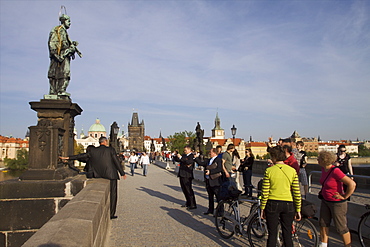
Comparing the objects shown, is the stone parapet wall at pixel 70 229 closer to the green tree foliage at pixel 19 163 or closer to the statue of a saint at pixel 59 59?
the statue of a saint at pixel 59 59

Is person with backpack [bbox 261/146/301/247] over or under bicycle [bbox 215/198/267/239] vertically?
over

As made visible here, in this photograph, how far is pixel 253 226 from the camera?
5.47m

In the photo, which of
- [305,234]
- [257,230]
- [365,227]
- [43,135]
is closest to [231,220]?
[257,230]

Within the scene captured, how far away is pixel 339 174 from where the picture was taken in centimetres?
474

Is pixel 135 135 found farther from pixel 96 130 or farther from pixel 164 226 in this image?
pixel 164 226

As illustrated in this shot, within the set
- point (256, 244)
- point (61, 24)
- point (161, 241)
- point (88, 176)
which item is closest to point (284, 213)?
point (256, 244)

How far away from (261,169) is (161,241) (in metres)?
18.0

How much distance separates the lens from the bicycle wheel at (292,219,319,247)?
15.9 feet

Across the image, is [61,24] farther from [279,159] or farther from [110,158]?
[279,159]

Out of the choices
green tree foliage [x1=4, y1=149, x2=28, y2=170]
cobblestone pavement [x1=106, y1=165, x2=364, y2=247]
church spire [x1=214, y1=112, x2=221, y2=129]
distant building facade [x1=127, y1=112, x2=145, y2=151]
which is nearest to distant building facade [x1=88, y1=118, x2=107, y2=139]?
distant building facade [x1=127, y1=112, x2=145, y2=151]

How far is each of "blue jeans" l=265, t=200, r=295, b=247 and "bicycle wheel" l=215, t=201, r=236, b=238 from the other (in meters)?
1.73

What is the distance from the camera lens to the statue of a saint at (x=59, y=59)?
841 cm

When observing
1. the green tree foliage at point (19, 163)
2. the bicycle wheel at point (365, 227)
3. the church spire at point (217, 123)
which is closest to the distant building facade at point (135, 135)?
the church spire at point (217, 123)

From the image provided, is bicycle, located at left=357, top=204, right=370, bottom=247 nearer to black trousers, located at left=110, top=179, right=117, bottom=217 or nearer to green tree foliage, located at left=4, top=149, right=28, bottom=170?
black trousers, located at left=110, top=179, right=117, bottom=217
